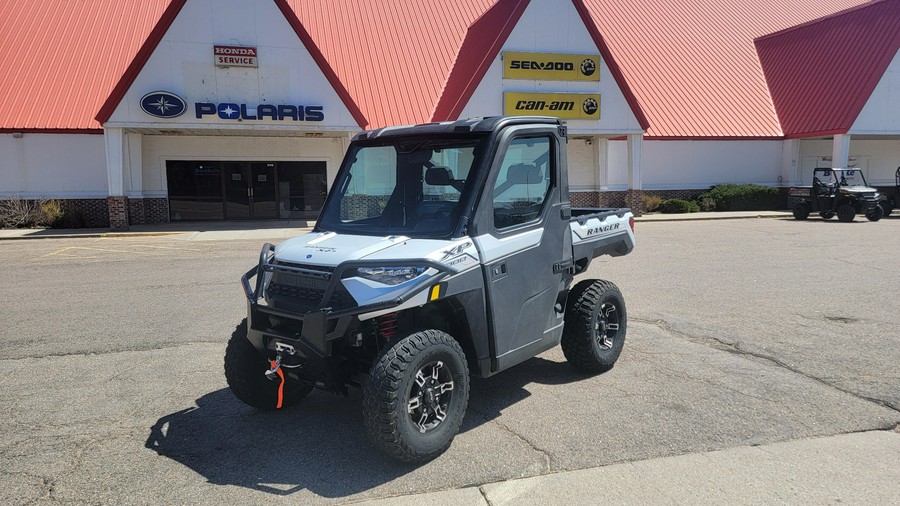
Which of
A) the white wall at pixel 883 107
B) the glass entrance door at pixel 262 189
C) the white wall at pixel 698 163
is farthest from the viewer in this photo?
the white wall at pixel 698 163

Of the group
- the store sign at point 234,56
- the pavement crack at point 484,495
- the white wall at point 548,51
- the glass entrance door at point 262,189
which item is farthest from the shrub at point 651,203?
the pavement crack at point 484,495

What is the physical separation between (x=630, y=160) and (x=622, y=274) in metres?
15.2

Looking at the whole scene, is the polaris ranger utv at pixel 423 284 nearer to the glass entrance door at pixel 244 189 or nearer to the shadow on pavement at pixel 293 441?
the shadow on pavement at pixel 293 441

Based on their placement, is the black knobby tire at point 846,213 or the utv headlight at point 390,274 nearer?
the utv headlight at point 390,274

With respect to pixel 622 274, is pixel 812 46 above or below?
above

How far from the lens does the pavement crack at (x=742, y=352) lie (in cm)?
530

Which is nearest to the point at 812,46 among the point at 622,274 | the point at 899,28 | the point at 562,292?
the point at 899,28

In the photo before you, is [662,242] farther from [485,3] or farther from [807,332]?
[485,3]

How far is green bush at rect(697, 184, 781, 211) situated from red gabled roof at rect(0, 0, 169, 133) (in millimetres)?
25044

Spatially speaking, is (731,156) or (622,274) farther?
(731,156)

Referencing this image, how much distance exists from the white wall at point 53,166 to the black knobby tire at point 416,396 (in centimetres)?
2285

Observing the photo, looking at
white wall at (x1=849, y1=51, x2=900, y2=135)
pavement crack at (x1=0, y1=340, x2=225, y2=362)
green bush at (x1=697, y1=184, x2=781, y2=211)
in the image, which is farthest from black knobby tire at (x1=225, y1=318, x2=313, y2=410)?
white wall at (x1=849, y1=51, x2=900, y2=135)

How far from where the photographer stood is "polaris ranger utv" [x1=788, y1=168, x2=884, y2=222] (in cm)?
2242

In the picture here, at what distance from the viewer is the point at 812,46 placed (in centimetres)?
3022
